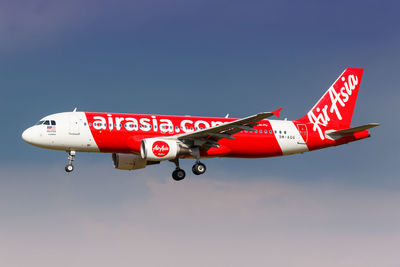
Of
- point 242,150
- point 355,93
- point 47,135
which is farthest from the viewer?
point 355,93

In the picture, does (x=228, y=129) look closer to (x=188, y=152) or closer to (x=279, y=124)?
(x=188, y=152)

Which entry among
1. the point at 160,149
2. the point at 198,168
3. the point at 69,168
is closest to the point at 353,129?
the point at 198,168

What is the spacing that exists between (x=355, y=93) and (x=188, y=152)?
1560 centimetres

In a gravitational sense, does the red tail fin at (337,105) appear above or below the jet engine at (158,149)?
above

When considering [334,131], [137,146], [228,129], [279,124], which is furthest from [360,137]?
[137,146]

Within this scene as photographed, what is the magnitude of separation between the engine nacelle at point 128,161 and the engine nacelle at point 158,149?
3.85m

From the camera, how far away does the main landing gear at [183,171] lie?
48.1m

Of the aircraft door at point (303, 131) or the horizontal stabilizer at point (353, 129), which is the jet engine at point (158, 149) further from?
the horizontal stabilizer at point (353, 129)

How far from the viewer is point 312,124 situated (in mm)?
52531

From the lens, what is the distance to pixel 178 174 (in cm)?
4894

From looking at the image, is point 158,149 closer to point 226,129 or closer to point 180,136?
point 180,136

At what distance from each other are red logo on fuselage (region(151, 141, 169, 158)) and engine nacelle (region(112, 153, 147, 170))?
4.25 m

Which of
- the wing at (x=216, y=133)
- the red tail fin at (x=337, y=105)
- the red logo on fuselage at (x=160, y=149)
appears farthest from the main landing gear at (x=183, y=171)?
the red tail fin at (x=337, y=105)

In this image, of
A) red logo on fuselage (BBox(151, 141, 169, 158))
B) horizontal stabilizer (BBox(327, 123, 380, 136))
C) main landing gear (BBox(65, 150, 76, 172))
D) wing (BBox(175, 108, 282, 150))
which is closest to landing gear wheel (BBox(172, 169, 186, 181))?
wing (BBox(175, 108, 282, 150))
